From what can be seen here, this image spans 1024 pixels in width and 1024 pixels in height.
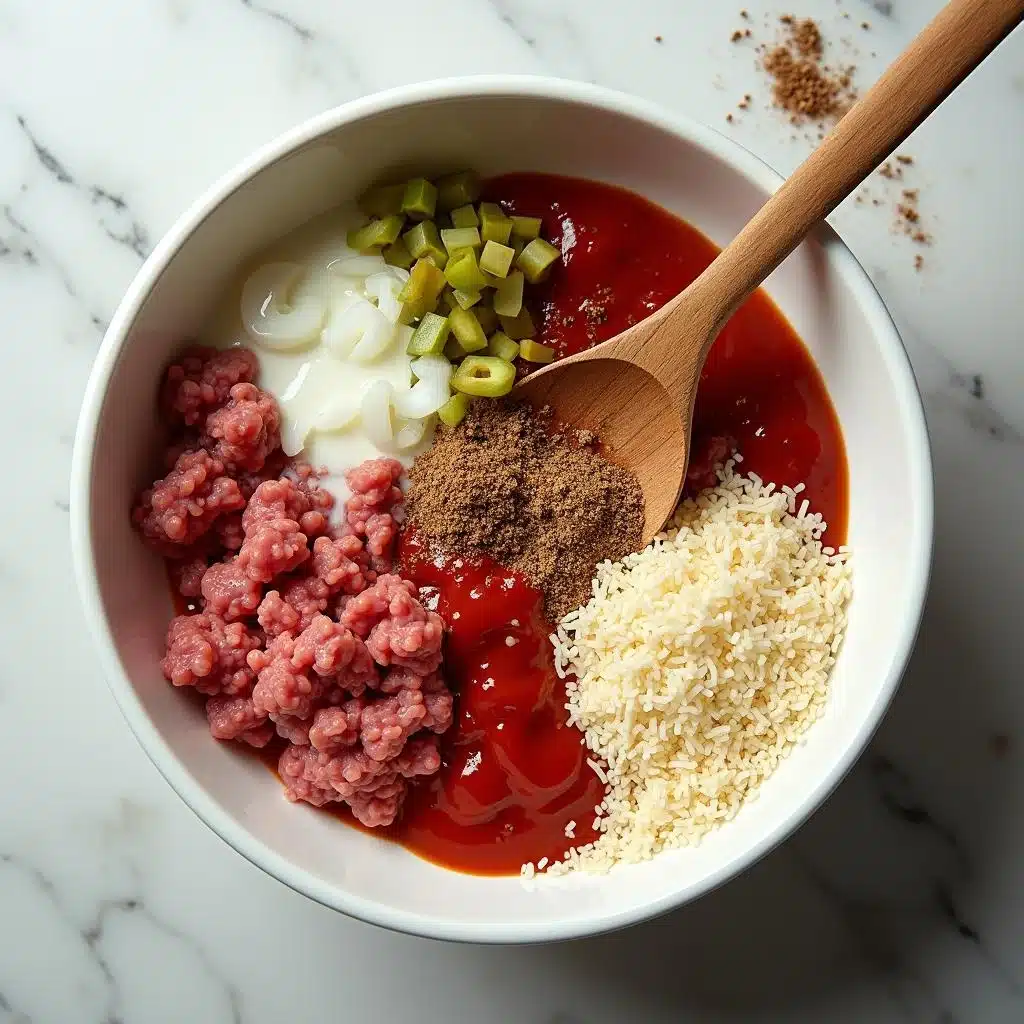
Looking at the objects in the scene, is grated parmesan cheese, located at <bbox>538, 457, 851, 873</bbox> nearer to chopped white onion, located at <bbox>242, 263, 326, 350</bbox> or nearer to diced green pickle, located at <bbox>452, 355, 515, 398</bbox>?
diced green pickle, located at <bbox>452, 355, 515, 398</bbox>

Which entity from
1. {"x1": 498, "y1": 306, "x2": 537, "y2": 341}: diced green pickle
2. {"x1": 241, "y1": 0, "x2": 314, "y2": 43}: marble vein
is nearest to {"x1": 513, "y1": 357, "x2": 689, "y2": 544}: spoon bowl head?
{"x1": 498, "y1": 306, "x2": 537, "y2": 341}: diced green pickle

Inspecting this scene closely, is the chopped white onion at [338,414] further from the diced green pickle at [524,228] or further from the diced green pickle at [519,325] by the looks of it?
the diced green pickle at [524,228]

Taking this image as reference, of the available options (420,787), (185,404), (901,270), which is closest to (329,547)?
(185,404)

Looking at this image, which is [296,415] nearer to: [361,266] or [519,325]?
[361,266]

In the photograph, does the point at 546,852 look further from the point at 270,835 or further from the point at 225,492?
the point at 225,492

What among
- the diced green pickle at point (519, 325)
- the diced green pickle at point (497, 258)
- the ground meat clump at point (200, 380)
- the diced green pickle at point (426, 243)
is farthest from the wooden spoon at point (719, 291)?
the ground meat clump at point (200, 380)

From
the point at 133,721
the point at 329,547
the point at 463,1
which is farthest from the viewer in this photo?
the point at 463,1

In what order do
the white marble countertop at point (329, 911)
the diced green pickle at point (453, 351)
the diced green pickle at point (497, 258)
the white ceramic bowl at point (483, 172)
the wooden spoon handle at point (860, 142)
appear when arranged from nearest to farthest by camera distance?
the wooden spoon handle at point (860, 142) → the white ceramic bowl at point (483, 172) → the diced green pickle at point (497, 258) → the diced green pickle at point (453, 351) → the white marble countertop at point (329, 911)
